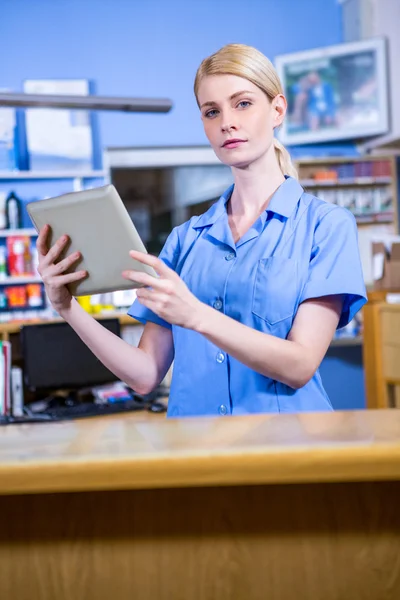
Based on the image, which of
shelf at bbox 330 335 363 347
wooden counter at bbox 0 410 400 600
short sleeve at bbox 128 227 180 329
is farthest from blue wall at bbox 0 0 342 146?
wooden counter at bbox 0 410 400 600

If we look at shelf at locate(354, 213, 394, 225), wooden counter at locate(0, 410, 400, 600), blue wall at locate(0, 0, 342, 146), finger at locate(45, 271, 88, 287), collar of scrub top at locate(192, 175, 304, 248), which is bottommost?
wooden counter at locate(0, 410, 400, 600)

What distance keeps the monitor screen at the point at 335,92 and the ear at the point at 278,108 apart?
16.4ft

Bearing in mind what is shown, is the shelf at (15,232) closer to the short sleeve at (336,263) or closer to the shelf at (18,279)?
the shelf at (18,279)

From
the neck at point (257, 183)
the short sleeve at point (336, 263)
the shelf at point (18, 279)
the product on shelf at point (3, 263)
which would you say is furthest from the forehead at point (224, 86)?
the product on shelf at point (3, 263)

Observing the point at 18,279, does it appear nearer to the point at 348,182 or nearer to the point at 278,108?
the point at 348,182

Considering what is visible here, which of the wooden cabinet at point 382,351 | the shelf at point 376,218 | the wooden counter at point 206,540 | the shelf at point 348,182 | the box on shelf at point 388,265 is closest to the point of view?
the wooden counter at point 206,540

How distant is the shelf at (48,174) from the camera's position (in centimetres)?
597

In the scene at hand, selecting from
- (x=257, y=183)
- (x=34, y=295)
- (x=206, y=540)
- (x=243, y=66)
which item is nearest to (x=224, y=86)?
(x=243, y=66)

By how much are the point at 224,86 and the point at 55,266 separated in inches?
17.0

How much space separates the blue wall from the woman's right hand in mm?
5233

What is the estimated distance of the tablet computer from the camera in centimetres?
116

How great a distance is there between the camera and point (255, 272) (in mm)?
1323

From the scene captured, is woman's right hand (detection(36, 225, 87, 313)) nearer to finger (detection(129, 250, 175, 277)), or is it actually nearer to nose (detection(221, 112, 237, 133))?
finger (detection(129, 250, 175, 277))

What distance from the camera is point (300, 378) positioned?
48.5 inches
